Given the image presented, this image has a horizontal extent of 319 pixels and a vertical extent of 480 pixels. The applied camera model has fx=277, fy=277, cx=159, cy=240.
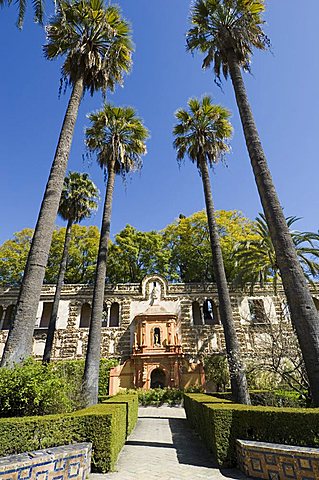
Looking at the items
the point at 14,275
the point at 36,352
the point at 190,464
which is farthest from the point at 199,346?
the point at 14,275

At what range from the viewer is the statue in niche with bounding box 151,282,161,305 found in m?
25.1

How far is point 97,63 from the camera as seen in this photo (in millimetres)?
11273

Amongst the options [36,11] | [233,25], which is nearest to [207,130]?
[233,25]

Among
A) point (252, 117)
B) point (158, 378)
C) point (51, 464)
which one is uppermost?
point (252, 117)

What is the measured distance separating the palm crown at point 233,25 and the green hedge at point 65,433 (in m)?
13.2

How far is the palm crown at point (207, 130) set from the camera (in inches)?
620

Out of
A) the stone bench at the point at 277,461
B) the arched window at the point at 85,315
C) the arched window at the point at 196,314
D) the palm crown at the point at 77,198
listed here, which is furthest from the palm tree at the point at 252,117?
the arched window at the point at 85,315

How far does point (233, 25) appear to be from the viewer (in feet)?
37.2

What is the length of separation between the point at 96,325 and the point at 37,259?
499cm

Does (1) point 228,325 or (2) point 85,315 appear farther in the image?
(2) point 85,315

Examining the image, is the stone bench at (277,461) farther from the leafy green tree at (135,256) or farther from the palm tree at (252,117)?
the leafy green tree at (135,256)

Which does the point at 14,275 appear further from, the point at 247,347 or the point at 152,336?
the point at 247,347

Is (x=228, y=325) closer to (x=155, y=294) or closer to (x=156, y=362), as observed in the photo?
(x=156, y=362)

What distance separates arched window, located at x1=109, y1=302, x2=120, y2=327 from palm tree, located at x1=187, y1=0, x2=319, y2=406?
19675mm
